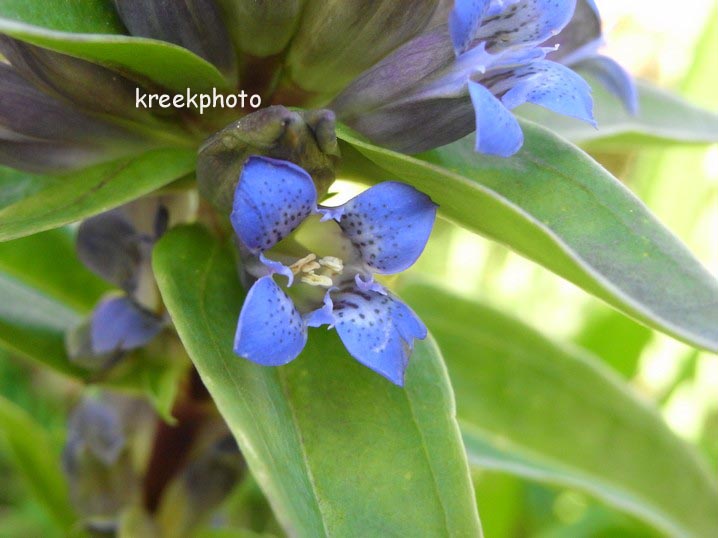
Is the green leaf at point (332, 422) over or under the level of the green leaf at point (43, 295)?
over

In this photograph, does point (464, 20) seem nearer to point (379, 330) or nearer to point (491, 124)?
point (491, 124)

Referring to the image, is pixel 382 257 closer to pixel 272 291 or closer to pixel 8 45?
pixel 272 291

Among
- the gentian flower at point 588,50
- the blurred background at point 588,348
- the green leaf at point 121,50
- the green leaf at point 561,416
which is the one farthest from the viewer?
the blurred background at point 588,348

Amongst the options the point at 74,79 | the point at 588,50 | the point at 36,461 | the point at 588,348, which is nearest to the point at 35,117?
the point at 74,79

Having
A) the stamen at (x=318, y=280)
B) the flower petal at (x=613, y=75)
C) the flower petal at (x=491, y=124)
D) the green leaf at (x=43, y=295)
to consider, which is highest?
the flower petal at (x=491, y=124)

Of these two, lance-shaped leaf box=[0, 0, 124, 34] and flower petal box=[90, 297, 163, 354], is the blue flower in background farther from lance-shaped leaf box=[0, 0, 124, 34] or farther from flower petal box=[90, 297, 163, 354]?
flower petal box=[90, 297, 163, 354]

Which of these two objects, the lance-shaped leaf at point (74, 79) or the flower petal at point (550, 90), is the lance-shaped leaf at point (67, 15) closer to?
the lance-shaped leaf at point (74, 79)

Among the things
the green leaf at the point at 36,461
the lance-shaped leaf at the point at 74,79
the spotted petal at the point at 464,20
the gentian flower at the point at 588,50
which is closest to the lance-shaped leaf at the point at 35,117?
the lance-shaped leaf at the point at 74,79
